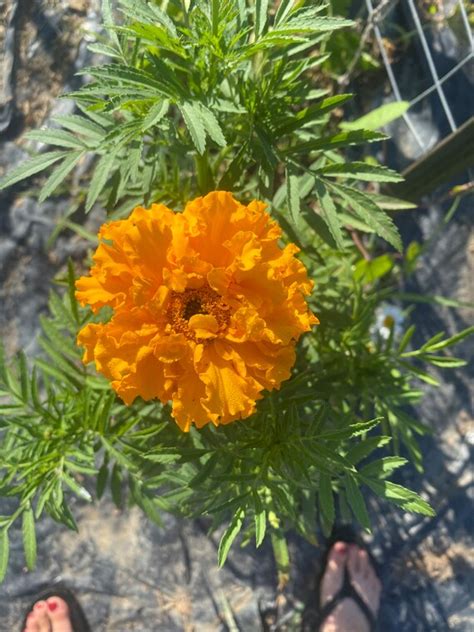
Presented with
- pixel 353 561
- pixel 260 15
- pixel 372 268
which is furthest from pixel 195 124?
pixel 353 561

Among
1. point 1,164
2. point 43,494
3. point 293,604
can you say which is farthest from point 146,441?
point 1,164

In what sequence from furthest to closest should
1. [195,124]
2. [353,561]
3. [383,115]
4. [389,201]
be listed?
1. [353,561]
2. [383,115]
3. [389,201]
4. [195,124]

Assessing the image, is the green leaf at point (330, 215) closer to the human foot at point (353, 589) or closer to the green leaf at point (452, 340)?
Result: the green leaf at point (452, 340)

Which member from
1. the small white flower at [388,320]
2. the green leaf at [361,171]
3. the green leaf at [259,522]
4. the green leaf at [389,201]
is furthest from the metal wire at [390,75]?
the green leaf at [259,522]

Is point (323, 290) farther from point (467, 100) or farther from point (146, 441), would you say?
point (467, 100)

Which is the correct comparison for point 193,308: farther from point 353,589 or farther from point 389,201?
point 353,589

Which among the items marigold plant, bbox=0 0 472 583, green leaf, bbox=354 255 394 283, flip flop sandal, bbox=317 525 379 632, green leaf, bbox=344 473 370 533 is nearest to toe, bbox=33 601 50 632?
marigold plant, bbox=0 0 472 583

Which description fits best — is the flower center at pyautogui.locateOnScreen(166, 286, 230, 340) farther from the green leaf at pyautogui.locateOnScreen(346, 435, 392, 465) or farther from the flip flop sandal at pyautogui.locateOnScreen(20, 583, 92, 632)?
the flip flop sandal at pyautogui.locateOnScreen(20, 583, 92, 632)
